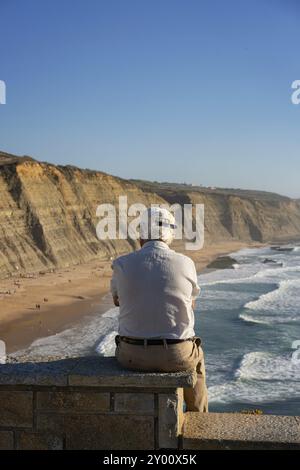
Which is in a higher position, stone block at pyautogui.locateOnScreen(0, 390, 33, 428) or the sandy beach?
stone block at pyautogui.locateOnScreen(0, 390, 33, 428)

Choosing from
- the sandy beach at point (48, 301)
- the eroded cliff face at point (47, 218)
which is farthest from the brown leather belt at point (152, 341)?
the eroded cliff face at point (47, 218)

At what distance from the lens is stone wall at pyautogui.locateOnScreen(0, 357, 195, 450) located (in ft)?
12.4

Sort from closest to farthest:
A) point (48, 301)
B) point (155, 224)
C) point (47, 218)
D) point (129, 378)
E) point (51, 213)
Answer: point (129, 378) < point (155, 224) < point (48, 301) < point (47, 218) < point (51, 213)

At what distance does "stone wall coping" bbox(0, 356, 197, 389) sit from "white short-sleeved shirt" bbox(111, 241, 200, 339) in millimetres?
271

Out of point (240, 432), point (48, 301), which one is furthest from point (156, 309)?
point (48, 301)

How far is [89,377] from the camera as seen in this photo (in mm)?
3809

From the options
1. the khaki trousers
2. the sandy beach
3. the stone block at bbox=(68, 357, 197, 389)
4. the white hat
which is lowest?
the sandy beach

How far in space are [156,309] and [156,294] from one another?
0.33 feet

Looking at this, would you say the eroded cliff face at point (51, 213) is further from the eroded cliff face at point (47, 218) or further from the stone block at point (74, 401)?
the stone block at point (74, 401)

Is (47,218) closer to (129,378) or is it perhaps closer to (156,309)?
(156,309)

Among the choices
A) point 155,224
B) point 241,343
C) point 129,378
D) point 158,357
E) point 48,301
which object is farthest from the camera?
point 48,301

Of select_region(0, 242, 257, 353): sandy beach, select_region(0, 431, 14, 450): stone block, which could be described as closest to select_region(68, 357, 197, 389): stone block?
select_region(0, 431, 14, 450): stone block

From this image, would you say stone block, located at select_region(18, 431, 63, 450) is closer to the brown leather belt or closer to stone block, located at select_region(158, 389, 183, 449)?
stone block, located at select_region(158, 389, 183, 449)

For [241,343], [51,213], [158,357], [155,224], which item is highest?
[155,224]
